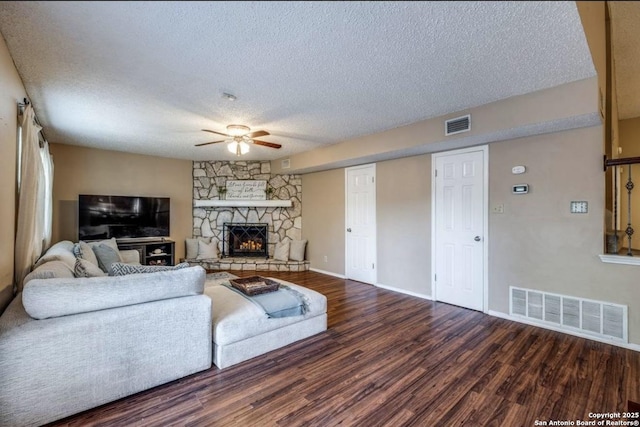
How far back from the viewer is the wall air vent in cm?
276

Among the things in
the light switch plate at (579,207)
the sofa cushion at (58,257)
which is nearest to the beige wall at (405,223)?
the light switch plate at (579,207)

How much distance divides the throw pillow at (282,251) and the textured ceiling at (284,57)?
10.8ft

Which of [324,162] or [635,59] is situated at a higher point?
[635,59]

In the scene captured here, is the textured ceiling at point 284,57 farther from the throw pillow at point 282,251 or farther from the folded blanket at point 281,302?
the throw pillow at point 282,251

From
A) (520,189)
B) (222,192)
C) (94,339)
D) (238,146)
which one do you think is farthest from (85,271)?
(520,189)

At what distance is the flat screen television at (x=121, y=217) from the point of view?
16.2ft

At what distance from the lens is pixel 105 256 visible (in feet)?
12.5

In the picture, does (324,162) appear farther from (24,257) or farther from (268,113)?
(24,257)

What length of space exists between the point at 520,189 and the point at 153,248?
601 centimetres

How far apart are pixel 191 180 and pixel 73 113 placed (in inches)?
120

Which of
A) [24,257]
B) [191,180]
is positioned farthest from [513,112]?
[191,180]

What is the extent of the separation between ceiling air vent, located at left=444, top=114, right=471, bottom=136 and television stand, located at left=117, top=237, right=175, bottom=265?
5195mm

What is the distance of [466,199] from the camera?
3.81m

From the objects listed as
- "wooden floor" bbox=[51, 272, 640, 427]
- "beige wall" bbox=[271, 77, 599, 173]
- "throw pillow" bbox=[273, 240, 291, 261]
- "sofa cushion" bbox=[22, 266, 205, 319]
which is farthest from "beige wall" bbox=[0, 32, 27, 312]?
"throw pillow" bbox=[273, 240, 291, 261]
